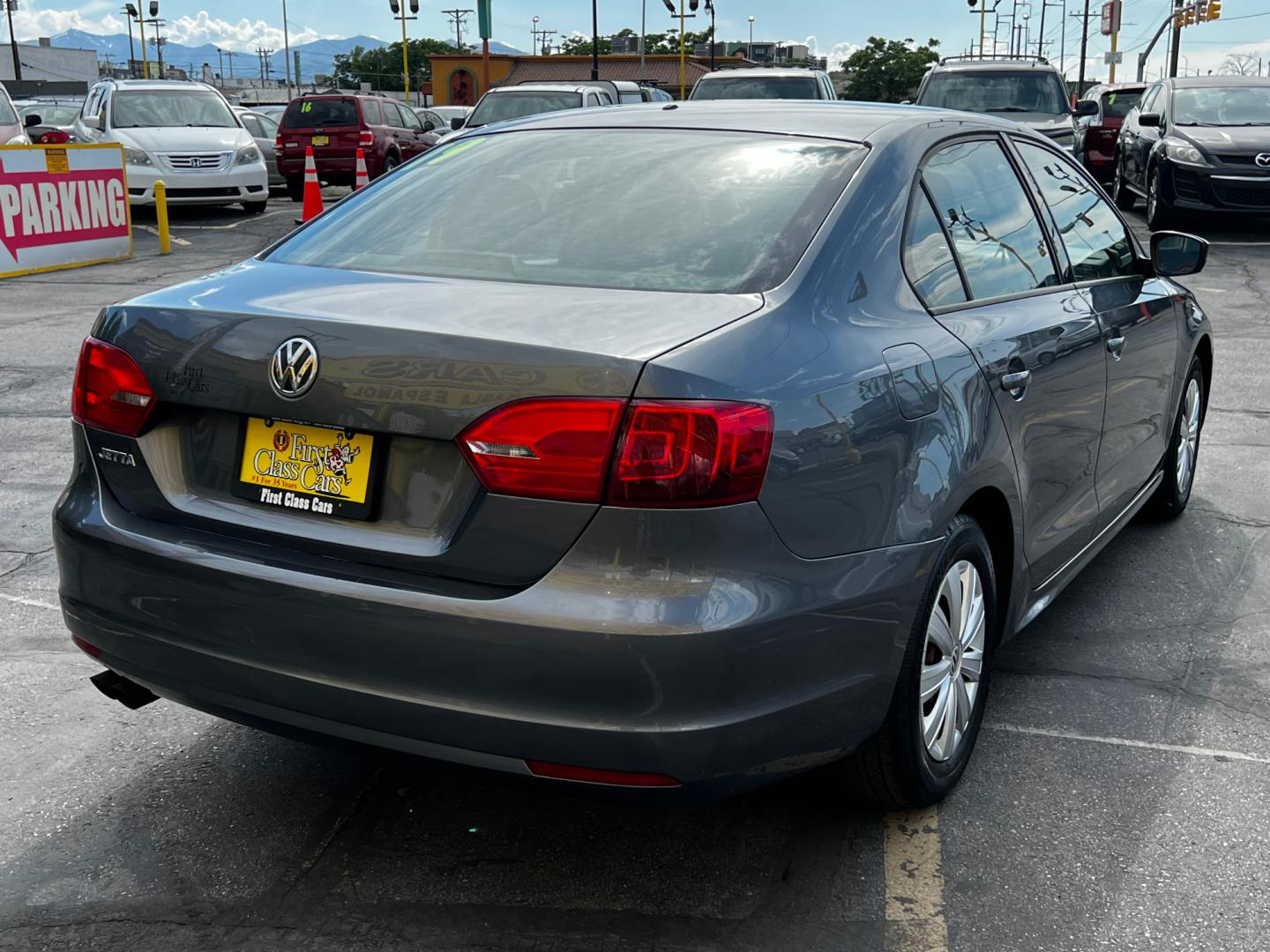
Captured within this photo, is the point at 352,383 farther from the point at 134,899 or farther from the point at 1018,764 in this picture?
the point at 1018,764

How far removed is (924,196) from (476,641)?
→ 1.61 metres

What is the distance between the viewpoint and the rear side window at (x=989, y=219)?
11.4 feet

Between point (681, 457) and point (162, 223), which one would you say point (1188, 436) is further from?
point (162, 223)

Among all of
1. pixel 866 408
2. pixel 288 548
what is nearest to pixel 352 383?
pixel 288 548

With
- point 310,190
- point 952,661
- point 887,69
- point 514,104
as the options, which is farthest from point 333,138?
point 887,69

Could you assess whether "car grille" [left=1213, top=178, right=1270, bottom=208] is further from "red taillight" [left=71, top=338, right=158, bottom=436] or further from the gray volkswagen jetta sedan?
"red taillight" [left=71, top=338, right=158, bottom=436]

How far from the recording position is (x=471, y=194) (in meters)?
3.50

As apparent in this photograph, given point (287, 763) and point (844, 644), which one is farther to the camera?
point (287, 763)

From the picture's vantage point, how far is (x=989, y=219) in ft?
12.2

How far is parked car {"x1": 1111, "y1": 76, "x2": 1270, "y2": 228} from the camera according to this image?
1506 cm

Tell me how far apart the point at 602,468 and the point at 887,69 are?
119149 millimetres

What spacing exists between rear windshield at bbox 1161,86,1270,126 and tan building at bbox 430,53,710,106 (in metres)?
81.5

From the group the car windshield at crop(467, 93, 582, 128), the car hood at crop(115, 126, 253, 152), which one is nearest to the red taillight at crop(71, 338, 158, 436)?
the car hood at crop(115, 126, 253, 152)

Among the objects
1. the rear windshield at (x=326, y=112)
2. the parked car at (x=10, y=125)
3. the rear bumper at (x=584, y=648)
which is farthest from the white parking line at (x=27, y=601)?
the rear windshield at (x=326, y=112)
